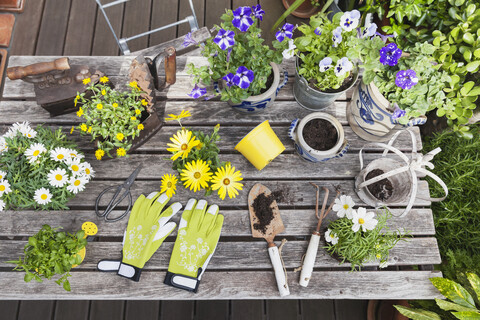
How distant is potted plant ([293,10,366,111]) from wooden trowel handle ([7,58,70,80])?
3.13 ft

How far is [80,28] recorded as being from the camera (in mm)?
2572

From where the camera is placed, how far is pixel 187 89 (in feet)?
5.03

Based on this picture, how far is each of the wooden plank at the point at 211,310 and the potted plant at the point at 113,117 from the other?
1.25 m

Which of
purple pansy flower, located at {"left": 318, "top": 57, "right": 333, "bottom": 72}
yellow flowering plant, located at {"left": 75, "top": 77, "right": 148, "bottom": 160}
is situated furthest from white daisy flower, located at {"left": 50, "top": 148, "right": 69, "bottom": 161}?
purple pansy flower, located at {"left": 318, "top": 57, "right": 333, "bottom": 72}

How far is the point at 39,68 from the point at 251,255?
1.19m

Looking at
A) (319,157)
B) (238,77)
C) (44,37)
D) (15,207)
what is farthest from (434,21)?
(44,37)

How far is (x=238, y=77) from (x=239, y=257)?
2.43ft

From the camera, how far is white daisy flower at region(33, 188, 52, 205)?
1.22 metres

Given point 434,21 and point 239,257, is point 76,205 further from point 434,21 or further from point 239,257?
point 434,21

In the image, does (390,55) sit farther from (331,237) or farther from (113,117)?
(113,117)

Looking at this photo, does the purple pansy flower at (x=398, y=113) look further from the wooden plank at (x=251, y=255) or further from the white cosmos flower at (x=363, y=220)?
the wooden plank at (x=251, y=255)

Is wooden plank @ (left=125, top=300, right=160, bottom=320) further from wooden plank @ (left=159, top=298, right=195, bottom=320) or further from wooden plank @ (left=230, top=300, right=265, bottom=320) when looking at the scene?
wooden plank @ (left=230, top=300, right=265, bottom=320)

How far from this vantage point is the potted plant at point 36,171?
1218mm

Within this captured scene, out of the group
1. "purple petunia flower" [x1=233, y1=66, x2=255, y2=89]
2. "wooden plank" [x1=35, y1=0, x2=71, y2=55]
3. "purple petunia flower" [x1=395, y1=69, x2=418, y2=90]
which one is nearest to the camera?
"purple petunia flower" [x1=395, y1=69, x2=418, y2=90]
